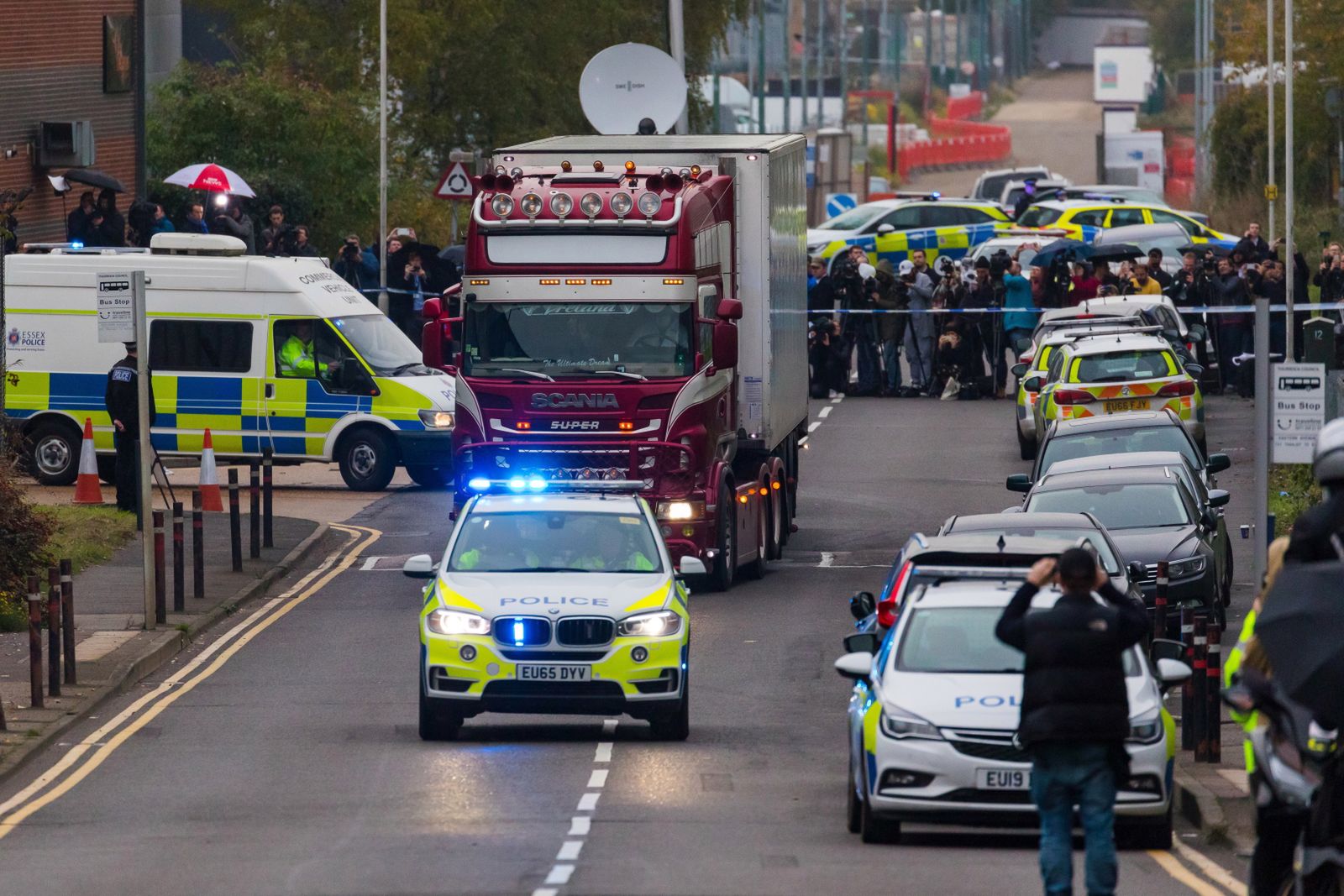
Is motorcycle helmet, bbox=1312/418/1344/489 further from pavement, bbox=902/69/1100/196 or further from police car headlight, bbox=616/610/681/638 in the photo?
pavement, bbox=902/69/1100/196

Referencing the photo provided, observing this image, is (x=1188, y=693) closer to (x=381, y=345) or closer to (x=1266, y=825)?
(x=1266, y=825)

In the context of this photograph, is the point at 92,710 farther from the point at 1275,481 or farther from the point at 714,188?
the point at 1275,481

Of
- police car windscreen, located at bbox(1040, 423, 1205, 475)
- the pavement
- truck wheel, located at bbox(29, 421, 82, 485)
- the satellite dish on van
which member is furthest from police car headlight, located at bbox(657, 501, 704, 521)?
the pavement

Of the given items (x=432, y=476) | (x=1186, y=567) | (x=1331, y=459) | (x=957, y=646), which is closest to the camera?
(x=1331, y=459)

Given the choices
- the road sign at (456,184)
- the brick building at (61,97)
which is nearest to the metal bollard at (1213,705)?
the road sign at (456,184)

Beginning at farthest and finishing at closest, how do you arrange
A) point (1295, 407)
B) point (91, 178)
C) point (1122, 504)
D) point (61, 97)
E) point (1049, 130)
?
point (1049, 130), point (61, 97), point (91, 178), point (1122, 504), point (1295, 407)

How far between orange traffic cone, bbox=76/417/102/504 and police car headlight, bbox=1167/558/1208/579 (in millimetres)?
13551

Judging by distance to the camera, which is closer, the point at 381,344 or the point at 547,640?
the point at 547,640

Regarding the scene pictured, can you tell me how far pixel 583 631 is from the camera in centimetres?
1658

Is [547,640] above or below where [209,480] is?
below

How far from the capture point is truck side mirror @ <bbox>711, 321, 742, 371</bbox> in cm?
2364

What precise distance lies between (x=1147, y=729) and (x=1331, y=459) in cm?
422

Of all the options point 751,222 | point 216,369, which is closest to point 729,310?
point 751,222

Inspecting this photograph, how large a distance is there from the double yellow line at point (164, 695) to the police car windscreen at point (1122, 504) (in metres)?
6.60
